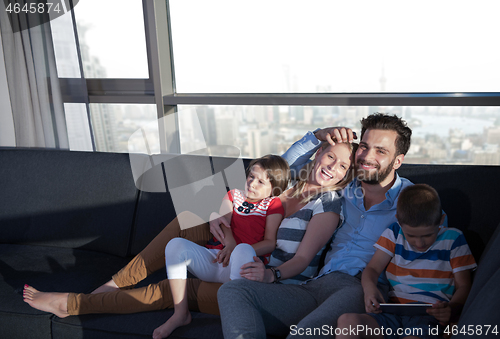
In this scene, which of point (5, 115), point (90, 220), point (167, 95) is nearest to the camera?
point (90, 220)

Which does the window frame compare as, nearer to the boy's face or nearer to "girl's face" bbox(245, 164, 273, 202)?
"girl's face" bbox(245, 164, 273, 202)

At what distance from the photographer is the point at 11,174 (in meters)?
2.25

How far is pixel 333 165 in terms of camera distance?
1627mm

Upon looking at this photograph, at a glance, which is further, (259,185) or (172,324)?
(259,185)

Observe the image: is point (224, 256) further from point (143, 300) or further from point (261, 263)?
point (143, 300)

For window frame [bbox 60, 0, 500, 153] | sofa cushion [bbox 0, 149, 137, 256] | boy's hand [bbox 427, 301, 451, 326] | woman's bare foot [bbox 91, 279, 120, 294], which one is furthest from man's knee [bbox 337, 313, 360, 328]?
window frame [bbox 60, 0, 500, 153]

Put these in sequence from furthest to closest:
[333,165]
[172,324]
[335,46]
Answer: [335,46]
[333,165]
[172,324]

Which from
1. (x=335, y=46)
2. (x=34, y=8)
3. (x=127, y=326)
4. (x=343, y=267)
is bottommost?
(x=127, y=326)

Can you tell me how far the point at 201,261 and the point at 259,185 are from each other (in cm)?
43

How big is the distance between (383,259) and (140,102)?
7.26 feet

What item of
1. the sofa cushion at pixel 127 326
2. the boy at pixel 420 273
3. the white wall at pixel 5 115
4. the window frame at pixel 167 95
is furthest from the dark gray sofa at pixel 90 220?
the white wall at pixel 5 115

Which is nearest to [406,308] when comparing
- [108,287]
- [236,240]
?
[236,240]

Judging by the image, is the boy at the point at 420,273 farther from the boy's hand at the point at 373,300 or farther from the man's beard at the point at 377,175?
the man's beard at the point at 377,175

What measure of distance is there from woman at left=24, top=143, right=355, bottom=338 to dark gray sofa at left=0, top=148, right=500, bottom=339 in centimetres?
4
